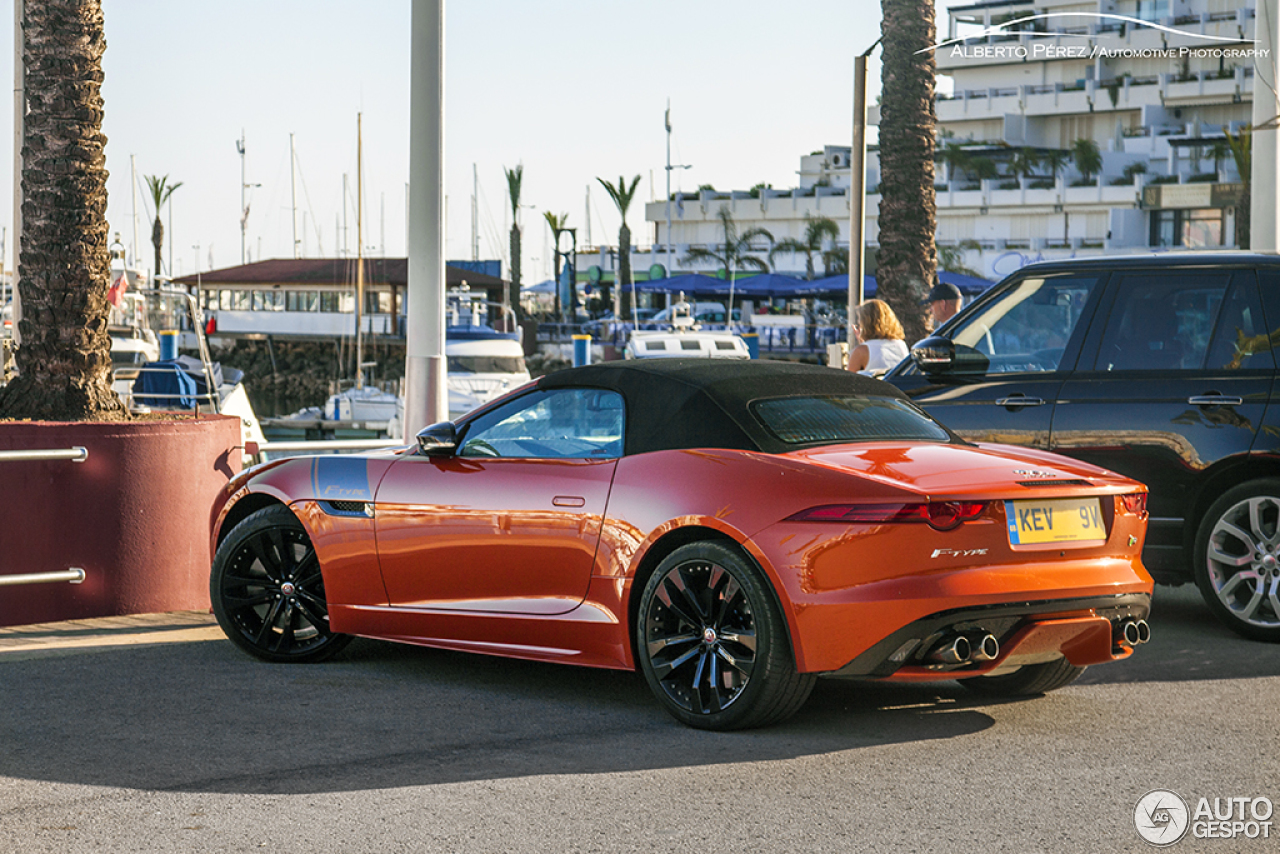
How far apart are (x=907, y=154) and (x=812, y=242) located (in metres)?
63.3

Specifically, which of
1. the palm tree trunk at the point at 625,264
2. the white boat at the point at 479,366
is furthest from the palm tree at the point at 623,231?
the white boat at the point at 479,366

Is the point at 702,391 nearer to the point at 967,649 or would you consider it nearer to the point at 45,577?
the point at 967,649

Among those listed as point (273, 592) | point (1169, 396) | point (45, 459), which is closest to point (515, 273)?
point (45, 459)

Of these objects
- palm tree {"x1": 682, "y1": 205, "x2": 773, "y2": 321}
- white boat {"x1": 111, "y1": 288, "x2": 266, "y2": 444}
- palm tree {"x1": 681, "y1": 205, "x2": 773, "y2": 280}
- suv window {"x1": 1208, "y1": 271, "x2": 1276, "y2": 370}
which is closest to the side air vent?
suv window {"x1": 1208, "y1": 271, "x2": 1276, "y2": 370}

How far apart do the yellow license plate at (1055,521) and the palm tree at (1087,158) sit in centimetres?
7511

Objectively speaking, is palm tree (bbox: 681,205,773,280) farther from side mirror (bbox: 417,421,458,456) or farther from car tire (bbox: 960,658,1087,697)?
car tire (bbox: 960,658,1087,697)

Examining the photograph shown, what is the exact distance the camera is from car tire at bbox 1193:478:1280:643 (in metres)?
8.12

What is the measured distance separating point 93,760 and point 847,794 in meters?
2.56

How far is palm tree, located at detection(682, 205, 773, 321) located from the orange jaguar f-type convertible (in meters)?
81.3

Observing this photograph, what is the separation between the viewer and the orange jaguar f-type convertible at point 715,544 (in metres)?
5.74

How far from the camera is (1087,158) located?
78.2 m

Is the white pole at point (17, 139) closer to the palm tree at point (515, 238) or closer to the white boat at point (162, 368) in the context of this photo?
the white boat at point (162, 368)

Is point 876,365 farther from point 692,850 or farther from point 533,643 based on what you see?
point 692,850

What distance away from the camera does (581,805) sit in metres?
5.03
